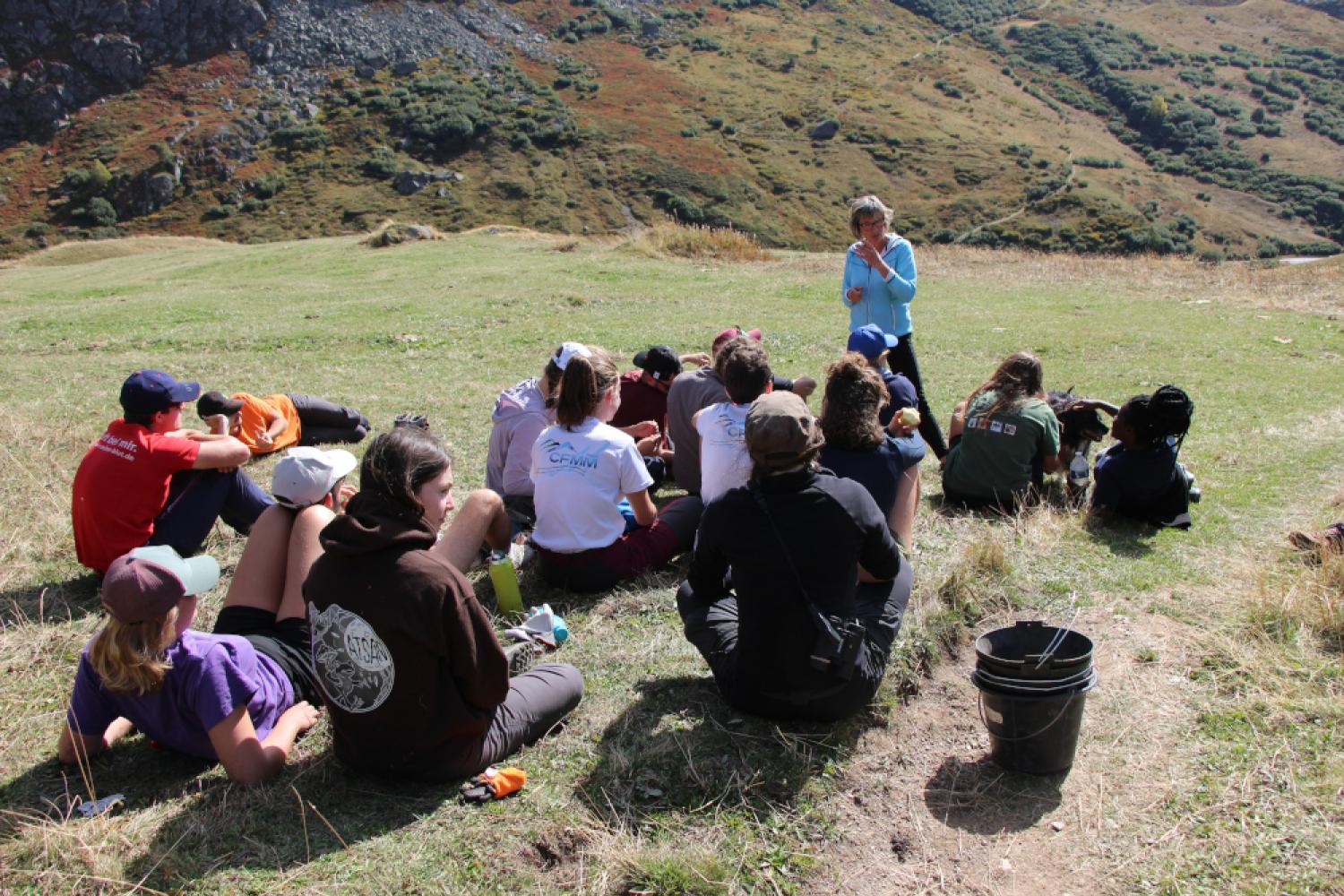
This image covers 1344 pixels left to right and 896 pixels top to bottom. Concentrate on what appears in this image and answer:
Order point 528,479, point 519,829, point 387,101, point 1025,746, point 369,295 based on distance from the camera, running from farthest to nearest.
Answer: point 387,101, point 369,295, point 528,479, point 1025,746, point 519,829

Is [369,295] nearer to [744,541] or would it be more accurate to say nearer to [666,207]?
[744,541]

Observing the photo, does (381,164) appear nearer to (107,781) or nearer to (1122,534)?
(1122,534)

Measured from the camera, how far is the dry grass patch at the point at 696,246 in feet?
74.5

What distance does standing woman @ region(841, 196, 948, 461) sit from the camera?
24.8 ft

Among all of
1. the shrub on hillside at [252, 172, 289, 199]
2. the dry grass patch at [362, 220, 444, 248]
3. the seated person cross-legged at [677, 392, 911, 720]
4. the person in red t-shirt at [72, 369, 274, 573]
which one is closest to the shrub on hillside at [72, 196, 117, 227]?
the shrub on hillside at [252, 172, 289, 199]

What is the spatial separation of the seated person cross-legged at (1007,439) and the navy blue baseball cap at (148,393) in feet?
16.3

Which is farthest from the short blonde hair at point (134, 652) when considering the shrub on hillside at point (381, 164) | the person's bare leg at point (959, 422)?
the shrub on hillside at point (381, 164)

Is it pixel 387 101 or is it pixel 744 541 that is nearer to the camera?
pixel 744 541

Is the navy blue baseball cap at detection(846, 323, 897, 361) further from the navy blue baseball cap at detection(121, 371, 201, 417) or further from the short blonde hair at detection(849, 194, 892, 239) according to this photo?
the navy blue baseball cap at detection(121, 371, 201, 417)

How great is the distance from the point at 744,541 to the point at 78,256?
3373 centimetres

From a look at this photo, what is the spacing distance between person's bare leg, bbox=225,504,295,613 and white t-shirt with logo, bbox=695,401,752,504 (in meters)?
2.21

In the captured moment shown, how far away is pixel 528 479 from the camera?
6055 millimetres

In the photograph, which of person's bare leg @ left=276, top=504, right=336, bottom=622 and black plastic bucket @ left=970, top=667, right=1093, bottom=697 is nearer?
black plastic bucket @ left=970, top=667, right=1093, bottom=697

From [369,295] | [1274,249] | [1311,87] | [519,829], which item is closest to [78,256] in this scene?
[369,295]
